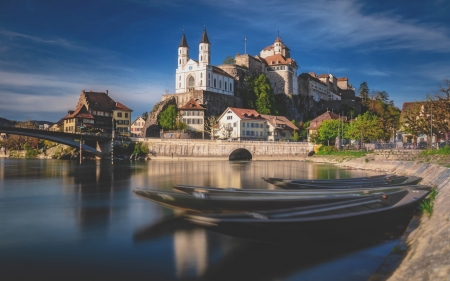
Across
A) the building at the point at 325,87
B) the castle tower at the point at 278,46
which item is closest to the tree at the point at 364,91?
the building at the point at 325,87

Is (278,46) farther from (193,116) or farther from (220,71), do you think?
(193,116)

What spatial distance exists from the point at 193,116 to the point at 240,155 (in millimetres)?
15332

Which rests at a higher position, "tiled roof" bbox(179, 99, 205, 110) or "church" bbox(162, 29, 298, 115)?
"church" bbox(162, 29, 298, 115)

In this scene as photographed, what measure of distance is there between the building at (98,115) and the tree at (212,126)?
2271 cm

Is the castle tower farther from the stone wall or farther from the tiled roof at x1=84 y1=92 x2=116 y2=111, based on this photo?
the stone wall

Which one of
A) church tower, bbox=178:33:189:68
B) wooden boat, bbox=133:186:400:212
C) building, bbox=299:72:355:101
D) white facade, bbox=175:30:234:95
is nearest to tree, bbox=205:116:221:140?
white facade, bbox=175:30:234:95

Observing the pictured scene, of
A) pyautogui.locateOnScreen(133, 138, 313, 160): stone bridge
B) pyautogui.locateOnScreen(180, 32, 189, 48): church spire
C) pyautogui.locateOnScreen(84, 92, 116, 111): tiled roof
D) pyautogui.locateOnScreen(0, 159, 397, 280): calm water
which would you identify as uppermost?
pyautogui.locateOnScreen(180, 32, 189, 48): church spire

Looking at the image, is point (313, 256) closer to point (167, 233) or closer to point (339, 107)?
point (167, 233)

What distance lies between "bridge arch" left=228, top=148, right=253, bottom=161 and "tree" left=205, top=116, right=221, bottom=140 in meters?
7.25

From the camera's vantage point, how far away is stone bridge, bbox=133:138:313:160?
75438mm

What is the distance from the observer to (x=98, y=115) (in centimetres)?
9544

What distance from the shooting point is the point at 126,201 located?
22.8m

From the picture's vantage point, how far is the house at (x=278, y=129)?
290ft

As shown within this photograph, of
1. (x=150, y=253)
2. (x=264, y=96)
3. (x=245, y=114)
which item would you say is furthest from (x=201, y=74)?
(x=150, y=253)
